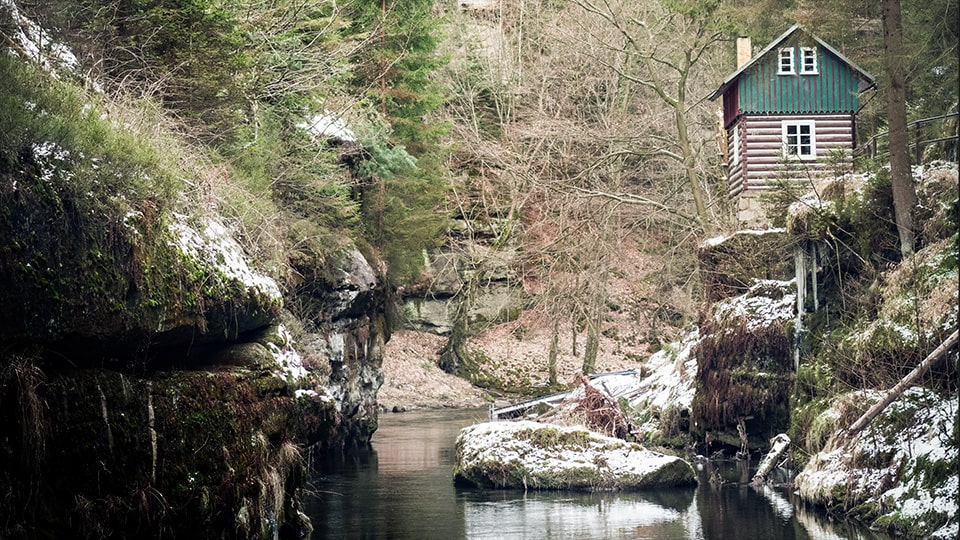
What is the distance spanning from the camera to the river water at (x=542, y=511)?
1534 cm

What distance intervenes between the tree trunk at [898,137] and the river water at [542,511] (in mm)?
4851

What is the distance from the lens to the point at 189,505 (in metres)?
11.7

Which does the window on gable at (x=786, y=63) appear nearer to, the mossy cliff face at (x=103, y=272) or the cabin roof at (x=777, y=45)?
the cabin roof at (x=777, y=45)

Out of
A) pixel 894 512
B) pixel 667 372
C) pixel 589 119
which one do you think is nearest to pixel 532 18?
pixel 589 119

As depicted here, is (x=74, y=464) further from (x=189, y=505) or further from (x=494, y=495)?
(x=494, y=495)

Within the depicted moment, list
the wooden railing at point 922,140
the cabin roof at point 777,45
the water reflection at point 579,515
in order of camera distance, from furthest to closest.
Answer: the cabin roof at point 777,45 → the wooden railing at point 922,140 → the water reflection at point 579,515

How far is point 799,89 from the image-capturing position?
2784 cm

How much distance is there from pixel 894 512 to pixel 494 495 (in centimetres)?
722

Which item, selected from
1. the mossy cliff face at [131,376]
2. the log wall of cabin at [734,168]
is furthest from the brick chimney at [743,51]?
A: the mossy cliff face at [131,376]

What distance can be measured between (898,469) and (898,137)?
6.06m

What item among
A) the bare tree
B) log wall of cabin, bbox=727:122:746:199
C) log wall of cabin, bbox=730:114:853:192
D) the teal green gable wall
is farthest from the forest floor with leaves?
the teal green gable wall

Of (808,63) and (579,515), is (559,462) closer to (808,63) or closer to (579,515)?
(579,515)

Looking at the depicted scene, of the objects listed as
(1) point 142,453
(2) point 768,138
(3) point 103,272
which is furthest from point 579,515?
(2) point 768,138

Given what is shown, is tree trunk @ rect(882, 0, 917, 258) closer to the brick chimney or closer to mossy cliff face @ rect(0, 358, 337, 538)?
the brick chimney
